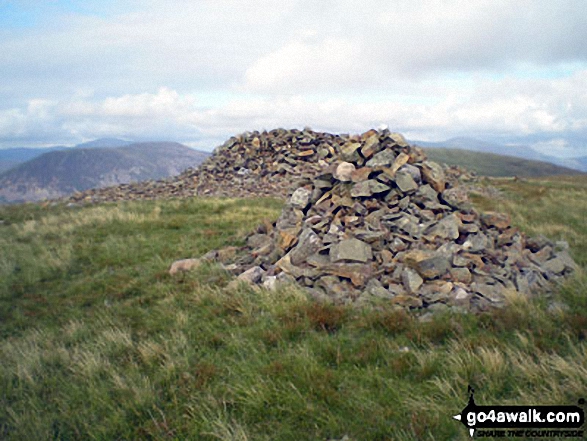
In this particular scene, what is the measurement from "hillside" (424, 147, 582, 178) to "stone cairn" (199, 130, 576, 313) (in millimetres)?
133443

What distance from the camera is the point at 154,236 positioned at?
12992mm

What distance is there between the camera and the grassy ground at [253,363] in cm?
388

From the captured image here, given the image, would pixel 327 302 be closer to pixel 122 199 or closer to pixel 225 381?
pixel 225 381

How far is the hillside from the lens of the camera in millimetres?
138188

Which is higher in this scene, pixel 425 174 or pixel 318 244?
pixel 425 174

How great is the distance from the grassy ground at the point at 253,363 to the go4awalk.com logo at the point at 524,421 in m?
0.10

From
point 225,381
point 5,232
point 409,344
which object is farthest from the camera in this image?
point 5,232

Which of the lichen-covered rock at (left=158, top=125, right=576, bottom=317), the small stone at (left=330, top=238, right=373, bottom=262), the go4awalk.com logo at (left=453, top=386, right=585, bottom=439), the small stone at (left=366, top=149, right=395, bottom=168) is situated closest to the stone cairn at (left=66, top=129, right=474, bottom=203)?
the lichen-covered rock at (left=158, top=125, right=576, bottom=317)

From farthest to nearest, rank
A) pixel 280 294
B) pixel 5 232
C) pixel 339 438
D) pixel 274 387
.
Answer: pixel 5 232
pixel 280 294
pixel 274 387
pixel 339 438

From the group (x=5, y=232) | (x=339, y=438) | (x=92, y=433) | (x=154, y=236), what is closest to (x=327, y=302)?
(x=339, y=438)

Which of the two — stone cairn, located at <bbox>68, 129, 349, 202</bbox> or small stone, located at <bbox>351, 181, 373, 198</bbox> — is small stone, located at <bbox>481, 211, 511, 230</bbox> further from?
stone cairn, located at <bbox>68, 129, 349, 202</bbox>

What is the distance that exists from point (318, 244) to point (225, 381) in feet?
14.3

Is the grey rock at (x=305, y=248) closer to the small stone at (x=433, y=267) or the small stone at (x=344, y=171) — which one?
the small stone at (x=344, y=171)

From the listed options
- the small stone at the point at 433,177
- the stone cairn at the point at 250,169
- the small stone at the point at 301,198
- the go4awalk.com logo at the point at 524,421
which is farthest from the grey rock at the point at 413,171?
the stone cairn at the point at 250,169
